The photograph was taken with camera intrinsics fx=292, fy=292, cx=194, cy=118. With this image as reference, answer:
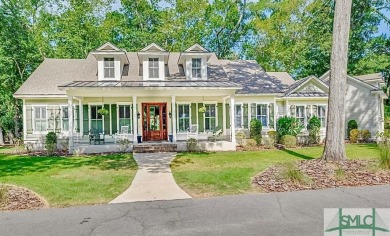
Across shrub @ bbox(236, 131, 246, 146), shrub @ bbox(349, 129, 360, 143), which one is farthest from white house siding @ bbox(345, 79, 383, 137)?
shrub @ bbox(236, 131, 246, 146)

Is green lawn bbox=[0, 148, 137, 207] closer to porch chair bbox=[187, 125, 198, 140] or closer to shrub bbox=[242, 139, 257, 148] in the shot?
porch chair bbox=[187, 125, 198, 140]

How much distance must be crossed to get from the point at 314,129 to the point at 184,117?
8.38 m

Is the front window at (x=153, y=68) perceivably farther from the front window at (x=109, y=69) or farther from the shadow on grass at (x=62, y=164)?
the shadow on grass at (x=62, y=164)

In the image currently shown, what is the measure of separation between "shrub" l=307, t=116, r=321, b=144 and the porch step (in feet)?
29.0

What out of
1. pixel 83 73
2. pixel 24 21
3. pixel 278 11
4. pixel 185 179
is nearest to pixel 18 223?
pixel 185 179

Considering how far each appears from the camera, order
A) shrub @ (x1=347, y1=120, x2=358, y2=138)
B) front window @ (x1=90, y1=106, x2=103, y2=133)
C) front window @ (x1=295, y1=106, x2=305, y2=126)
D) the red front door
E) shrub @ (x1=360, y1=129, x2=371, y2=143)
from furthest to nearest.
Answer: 1. shrub @ (x1=347, y1=120, x2=358, y2=138)
2. front window @ (x1=295, y1=106, x2=305, y2=126)
3. shrub @ (x1=360, y1=129, x2=371, y2=143)
4. the red front door
5. front window @ (x1=90, y1=106, x2=103, y2=133)

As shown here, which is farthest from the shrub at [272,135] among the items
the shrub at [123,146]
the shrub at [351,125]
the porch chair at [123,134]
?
the porch chair at [123,134]

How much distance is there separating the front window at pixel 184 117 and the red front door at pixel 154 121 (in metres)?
0.98

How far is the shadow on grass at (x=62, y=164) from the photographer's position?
437 inches

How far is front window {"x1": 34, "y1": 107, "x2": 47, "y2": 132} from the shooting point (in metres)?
18.5

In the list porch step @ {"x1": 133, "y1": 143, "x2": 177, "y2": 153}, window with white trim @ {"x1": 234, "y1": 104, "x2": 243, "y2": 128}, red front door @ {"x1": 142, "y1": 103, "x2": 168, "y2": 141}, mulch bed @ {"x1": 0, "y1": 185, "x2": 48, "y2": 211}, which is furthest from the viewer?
window with white trim @ {"x1": 234, "y1": 104, "x2": 243, "y2": 128}

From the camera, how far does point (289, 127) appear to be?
18406 mm

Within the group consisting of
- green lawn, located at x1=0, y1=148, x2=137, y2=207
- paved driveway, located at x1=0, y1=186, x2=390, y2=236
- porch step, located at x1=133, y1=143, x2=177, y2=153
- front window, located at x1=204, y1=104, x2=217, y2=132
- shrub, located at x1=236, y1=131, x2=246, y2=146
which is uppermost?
front window, located at x1=204, y1=104, x2=217, y2=132

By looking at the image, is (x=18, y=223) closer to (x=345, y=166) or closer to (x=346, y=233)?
(x=346, y=233)
